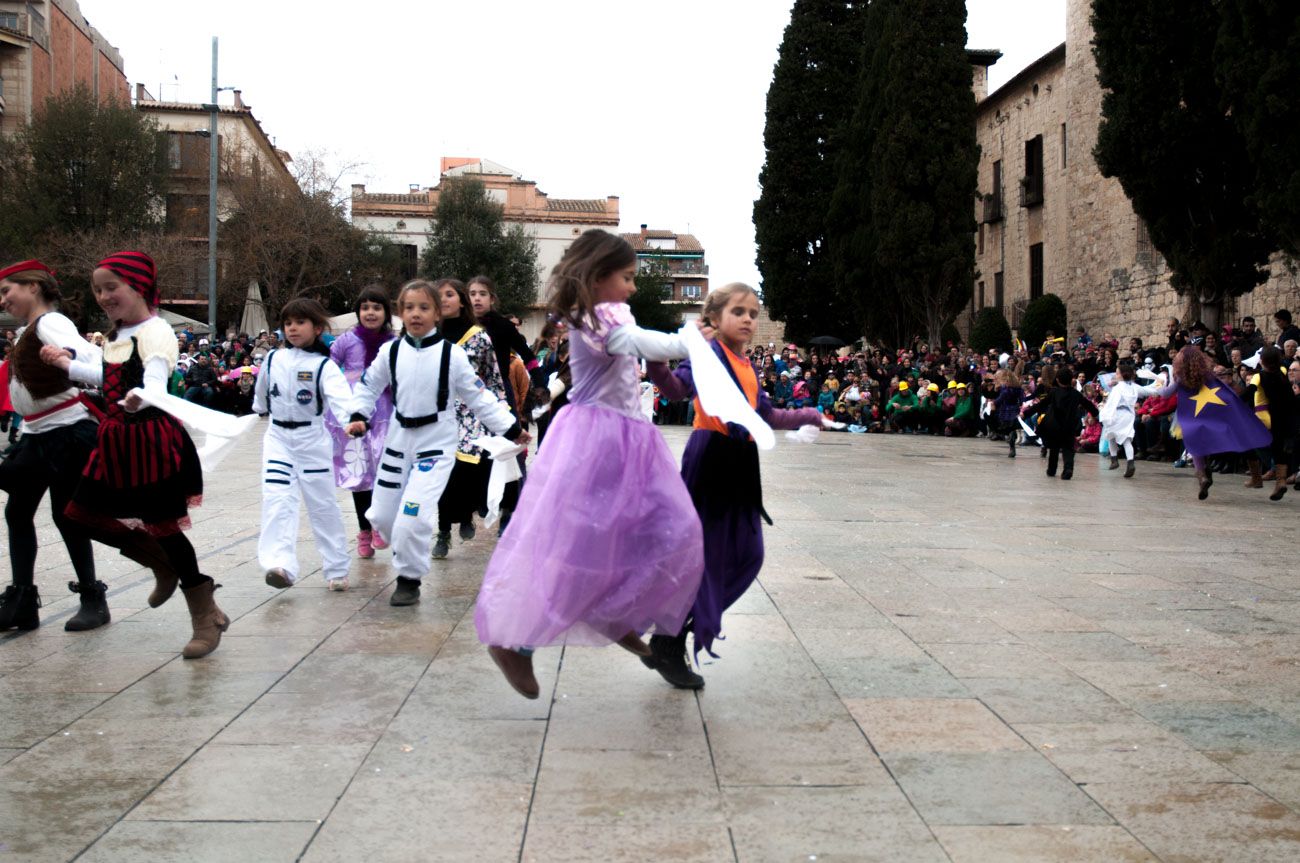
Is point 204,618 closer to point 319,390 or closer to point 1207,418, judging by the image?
point 319,390

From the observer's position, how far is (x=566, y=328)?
459 centimetres

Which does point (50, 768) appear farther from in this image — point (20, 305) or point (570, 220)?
point (570, 220)

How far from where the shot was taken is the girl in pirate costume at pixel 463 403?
306 inches

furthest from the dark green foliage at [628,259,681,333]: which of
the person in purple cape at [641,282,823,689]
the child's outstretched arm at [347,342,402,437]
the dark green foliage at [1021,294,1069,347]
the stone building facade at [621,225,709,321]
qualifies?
the person in purple cape at [641,282,823,689]

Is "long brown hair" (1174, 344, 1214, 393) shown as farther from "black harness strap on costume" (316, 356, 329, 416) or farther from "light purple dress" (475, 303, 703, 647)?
"light purple dress" (475, 303, 703, 647)

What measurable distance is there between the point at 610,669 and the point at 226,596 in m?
2.61

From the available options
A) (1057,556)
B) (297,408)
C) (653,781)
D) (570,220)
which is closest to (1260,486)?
(1057,556)

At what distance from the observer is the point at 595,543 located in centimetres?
423

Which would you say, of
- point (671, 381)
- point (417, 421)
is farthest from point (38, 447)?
point (671, 381)

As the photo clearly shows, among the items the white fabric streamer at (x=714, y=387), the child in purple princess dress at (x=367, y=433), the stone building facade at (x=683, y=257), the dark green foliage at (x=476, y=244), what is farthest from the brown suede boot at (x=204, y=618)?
the stone building facade at (x=683, y=257)

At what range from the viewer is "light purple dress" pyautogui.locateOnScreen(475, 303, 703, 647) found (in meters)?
4.16

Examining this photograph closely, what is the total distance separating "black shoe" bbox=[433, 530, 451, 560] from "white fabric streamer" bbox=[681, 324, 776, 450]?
4253 mm

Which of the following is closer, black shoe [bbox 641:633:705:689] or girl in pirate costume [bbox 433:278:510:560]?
black shoe [bbox 641:633:705:689]

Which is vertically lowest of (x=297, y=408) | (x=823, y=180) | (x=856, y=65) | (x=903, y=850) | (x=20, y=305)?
(x=903, y=850)
